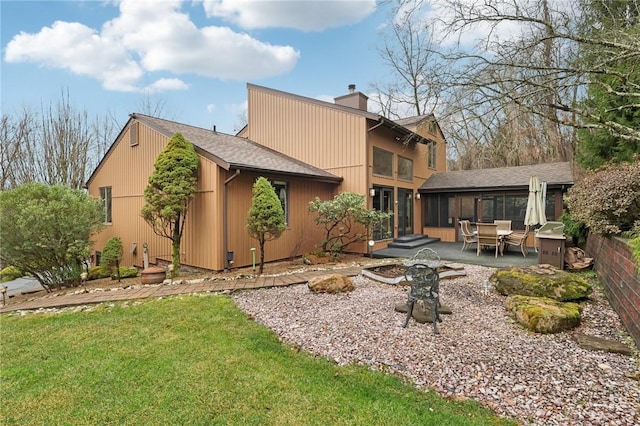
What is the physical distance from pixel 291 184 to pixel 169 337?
20.7 feet

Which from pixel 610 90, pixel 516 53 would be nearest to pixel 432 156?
pixel 516 53

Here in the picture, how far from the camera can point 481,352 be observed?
128 inches

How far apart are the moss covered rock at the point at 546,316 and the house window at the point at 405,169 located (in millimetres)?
8904

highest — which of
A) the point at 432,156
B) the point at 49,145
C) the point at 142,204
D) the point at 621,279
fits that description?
the point at 49,145

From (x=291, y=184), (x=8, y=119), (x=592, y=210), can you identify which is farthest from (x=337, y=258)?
(x=8, y=119)

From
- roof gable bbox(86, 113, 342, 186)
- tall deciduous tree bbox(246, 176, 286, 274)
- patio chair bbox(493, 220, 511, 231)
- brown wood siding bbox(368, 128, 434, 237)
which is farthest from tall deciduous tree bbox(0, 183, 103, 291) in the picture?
patio chair bbox(493, 220, 511, 231)

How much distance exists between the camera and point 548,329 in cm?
372

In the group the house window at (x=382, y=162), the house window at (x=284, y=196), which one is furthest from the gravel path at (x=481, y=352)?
the house window at (x=382, y=162)

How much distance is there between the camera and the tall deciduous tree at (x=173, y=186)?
7.62 metres

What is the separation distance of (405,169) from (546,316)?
9.93 meters

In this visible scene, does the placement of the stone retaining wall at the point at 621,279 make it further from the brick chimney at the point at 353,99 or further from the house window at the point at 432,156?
the house window at the point at 432,156

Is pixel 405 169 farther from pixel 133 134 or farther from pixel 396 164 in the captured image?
pixel 133 134

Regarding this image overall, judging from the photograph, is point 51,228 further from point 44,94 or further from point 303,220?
point 44,94

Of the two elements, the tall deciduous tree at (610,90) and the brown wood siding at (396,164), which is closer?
the tall deciduous tree at (610,90)
